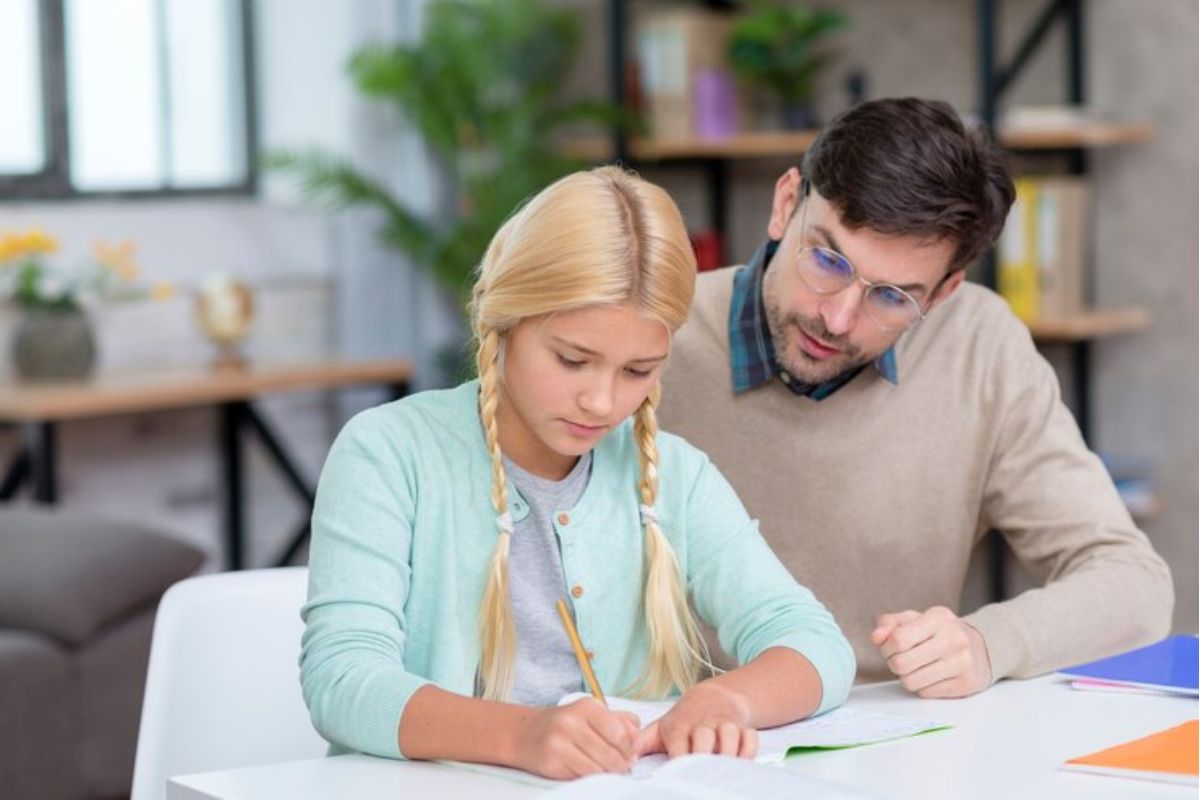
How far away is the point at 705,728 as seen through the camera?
1.32m

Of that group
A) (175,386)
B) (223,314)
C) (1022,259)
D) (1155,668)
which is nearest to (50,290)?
(175,386)

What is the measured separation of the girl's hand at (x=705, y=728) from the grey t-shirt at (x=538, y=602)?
214 millimetres

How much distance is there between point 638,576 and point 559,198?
0.34 m

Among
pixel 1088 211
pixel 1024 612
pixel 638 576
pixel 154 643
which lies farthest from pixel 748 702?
pixel 1088 211

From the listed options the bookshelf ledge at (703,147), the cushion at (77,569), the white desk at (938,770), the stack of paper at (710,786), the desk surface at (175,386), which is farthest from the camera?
the bookshelf ledge at (703,147)

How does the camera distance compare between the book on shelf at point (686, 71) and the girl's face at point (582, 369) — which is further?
the book on shelf at point (686, 71)

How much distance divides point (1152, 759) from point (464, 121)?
11.7 ft

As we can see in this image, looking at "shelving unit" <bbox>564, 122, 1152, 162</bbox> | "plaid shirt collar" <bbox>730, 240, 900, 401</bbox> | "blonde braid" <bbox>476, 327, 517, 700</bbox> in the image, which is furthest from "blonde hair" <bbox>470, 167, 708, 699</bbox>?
"shelving unit" <bbox>564, 122, 1152, 162</bbox>

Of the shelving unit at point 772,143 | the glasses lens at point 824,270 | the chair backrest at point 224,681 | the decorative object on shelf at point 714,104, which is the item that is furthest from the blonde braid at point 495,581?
the decorative object on shelf at point 714,104

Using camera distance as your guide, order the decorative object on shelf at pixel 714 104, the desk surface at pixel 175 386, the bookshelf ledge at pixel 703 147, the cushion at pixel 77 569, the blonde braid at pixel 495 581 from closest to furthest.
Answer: the blonde braid at pixel 495 581, the cushion at pixel 77 569, the desk surface at pixel 175 386, the bookshelf ledge at pixel 703 147, the decorative object on shelf at pixel 714 104

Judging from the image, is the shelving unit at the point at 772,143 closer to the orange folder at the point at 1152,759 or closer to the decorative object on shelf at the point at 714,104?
the decorative object on shelf at the point at 714,104

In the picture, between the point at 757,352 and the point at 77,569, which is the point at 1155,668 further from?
the point at 77,569

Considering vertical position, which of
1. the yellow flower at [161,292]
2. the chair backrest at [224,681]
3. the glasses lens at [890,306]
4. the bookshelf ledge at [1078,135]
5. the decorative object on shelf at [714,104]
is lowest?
the chair backrest at [224,681]

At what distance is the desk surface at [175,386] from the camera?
145 inches
